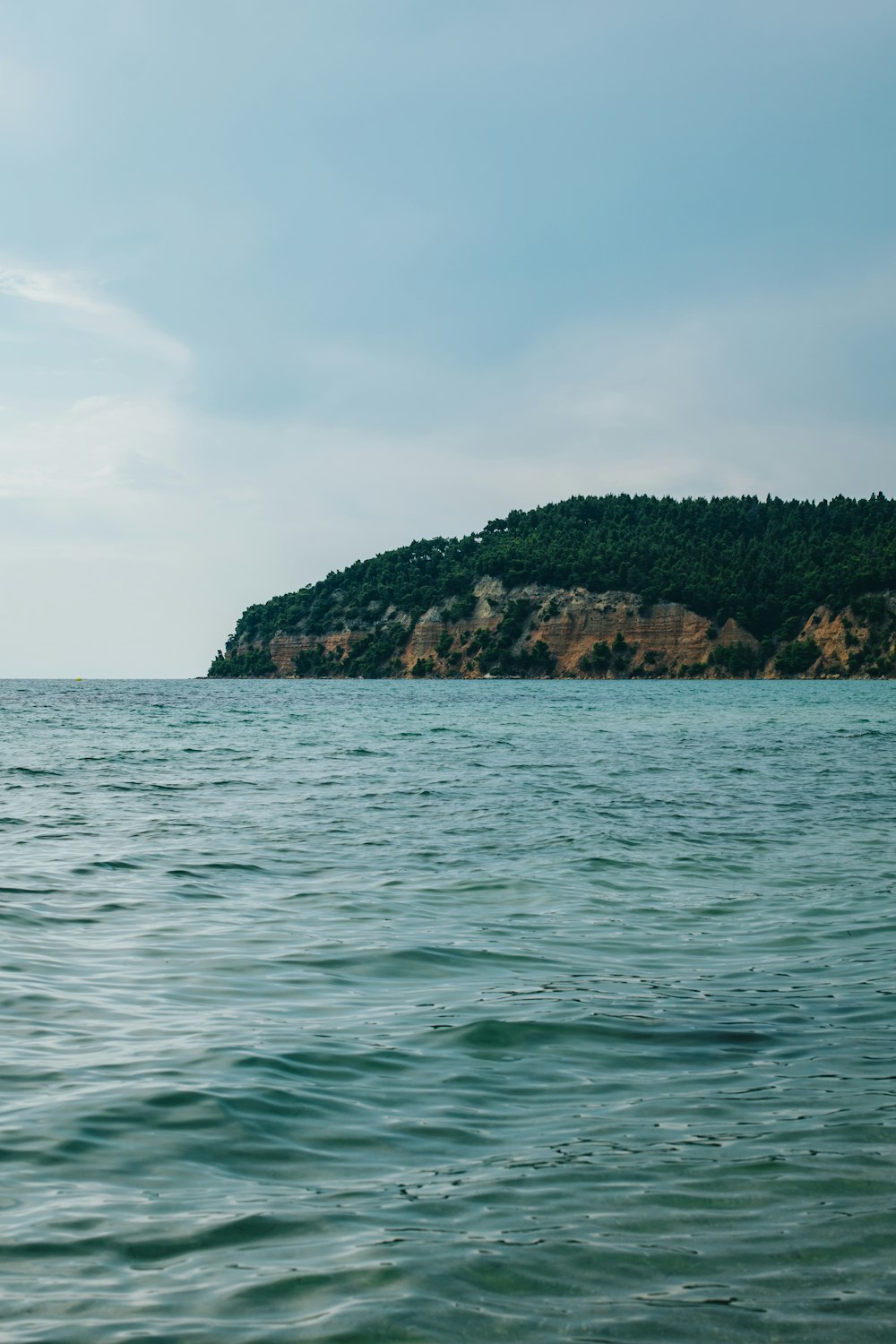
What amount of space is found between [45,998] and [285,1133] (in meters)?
3.81

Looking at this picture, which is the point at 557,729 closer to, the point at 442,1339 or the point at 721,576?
the point at 442,1339

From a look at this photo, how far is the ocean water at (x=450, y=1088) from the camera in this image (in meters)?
4.63

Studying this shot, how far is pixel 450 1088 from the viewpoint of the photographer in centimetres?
716

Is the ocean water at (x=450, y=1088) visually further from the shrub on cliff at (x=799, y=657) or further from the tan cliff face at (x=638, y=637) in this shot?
the tan cliff face at (x=638, y=637)

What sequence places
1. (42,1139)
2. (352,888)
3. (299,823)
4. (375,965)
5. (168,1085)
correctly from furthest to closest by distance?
1. (299,823)
2. (352,888)
3. (375,965)
4. (168,1085)
5. (42,1139)

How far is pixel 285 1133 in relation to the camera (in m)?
6.47

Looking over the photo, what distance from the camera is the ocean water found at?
15.2 ft

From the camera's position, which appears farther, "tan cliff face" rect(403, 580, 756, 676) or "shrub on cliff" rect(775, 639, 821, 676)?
"tan cliff face" rect(403, 580, 756, 676)

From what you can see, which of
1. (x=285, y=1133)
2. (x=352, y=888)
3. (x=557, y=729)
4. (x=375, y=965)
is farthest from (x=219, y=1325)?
(x=557, y=729)

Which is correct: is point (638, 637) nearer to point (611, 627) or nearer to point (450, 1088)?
point (611, 627)

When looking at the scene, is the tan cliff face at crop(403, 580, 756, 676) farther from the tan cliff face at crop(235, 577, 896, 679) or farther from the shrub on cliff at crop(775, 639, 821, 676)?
the shrub on cliff at crop(775, 639, 821, 676)

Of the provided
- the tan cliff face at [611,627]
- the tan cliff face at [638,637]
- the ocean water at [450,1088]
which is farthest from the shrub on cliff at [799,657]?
the ocean water at [450,1088]

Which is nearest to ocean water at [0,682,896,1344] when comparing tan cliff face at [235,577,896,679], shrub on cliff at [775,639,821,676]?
shrub on cliff at [775,639,821,676]

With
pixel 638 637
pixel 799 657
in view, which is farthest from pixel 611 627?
pixel 799 657
